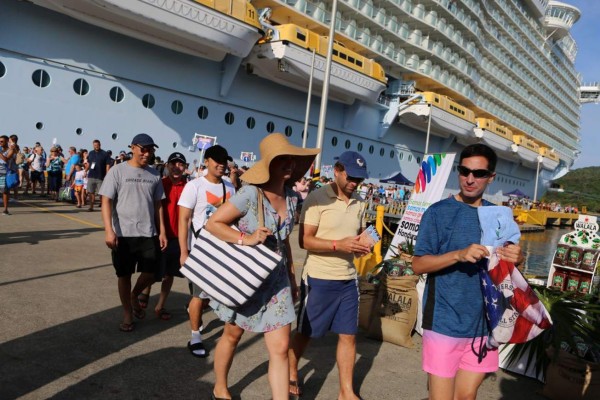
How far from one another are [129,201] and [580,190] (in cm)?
11125

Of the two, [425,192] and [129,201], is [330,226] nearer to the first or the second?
[129,201]

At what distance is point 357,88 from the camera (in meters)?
24.7

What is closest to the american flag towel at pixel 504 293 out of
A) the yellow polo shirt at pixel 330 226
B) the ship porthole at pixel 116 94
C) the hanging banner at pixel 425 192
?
the yellow polo shirt at pixel 330 226

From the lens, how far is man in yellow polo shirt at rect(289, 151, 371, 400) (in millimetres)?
3326

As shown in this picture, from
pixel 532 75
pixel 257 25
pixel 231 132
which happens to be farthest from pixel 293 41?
pixel 532 75

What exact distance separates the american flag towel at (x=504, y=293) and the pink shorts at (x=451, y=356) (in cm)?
10

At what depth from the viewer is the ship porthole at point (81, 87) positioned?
1639cm

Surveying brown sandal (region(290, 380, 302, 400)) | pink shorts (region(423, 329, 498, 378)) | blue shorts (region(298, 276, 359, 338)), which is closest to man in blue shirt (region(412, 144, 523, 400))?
pink shorts (region(423, 329, 498, 378))

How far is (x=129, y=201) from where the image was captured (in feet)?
13.7

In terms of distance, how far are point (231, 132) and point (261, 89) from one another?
288cm

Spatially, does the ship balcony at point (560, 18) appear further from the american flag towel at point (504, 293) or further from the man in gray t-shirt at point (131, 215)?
the american flag towel at point (504, 293)

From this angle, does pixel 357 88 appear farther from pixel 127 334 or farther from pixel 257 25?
pixel 127 334

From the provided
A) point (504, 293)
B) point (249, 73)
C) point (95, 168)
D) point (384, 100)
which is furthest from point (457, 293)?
point (384, 100)

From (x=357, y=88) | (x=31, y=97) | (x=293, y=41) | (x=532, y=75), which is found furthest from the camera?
(x=532, y=75)
